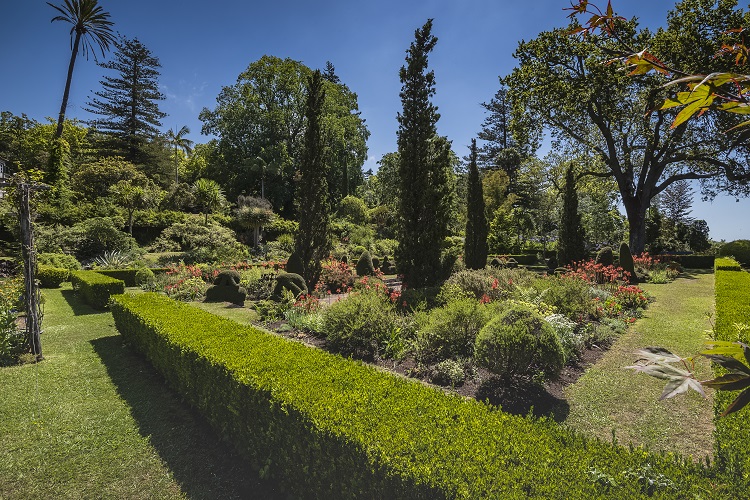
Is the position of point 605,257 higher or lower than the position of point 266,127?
lower

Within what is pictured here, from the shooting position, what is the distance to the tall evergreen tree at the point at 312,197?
12.8 m

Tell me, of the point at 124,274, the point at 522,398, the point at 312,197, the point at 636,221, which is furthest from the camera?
the point at 636,221

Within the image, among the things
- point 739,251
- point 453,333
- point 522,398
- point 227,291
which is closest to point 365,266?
point 227,291

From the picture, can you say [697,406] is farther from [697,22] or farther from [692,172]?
[692,172]

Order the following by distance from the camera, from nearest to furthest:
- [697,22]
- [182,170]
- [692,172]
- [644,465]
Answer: [644,465] < [697,22] < [692,172] < [182,170]

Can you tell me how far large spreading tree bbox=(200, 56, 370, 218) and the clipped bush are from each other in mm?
18697

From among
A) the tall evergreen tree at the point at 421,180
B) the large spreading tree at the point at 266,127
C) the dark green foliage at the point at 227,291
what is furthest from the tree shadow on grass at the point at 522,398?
the large spreading tree at the point at 266,127

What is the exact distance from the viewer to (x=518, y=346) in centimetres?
486

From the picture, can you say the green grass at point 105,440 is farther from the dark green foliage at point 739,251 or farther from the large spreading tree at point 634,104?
the dark green foliage at point 739,251

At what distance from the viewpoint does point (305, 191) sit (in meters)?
12.8

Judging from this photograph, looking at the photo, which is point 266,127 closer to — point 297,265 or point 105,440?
point 297,265

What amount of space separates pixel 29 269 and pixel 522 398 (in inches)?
322

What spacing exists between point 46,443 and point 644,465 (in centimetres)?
548

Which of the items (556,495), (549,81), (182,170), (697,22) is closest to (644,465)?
(556,495)
